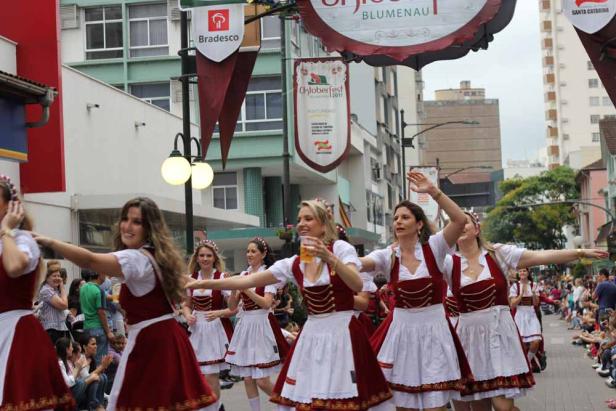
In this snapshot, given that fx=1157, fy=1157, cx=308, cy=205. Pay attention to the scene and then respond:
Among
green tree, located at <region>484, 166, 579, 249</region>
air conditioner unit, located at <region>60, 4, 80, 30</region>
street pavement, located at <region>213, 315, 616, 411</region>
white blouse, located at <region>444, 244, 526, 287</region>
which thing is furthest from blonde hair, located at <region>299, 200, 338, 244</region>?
green tree, located at <region>484, 166, 579, 249</region>

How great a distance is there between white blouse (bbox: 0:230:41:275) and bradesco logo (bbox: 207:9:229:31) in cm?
606

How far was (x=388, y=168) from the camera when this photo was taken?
247 ft

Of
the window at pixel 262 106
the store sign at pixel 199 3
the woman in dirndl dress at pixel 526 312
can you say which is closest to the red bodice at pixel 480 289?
the store sign at pixel 199 3

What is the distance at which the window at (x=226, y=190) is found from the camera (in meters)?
46.2

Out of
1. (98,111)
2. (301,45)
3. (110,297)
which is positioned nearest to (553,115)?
(301,45)

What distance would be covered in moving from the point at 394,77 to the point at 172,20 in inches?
1435

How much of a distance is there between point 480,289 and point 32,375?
4.36 metres

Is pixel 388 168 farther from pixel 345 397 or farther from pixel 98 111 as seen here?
A: pixel 345 397

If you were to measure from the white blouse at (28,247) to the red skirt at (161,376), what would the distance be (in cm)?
95

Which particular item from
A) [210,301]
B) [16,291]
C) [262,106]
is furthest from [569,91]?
[16,291]

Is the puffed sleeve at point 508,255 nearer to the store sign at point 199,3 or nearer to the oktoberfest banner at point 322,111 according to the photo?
the store sign at point 199,3

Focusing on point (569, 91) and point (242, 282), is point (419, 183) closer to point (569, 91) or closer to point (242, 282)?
point (242, 282)

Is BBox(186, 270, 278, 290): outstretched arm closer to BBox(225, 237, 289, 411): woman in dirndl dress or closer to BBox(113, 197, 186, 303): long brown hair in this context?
BBox(113, 197, 186, 303): long brown hair

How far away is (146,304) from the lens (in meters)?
7.98
